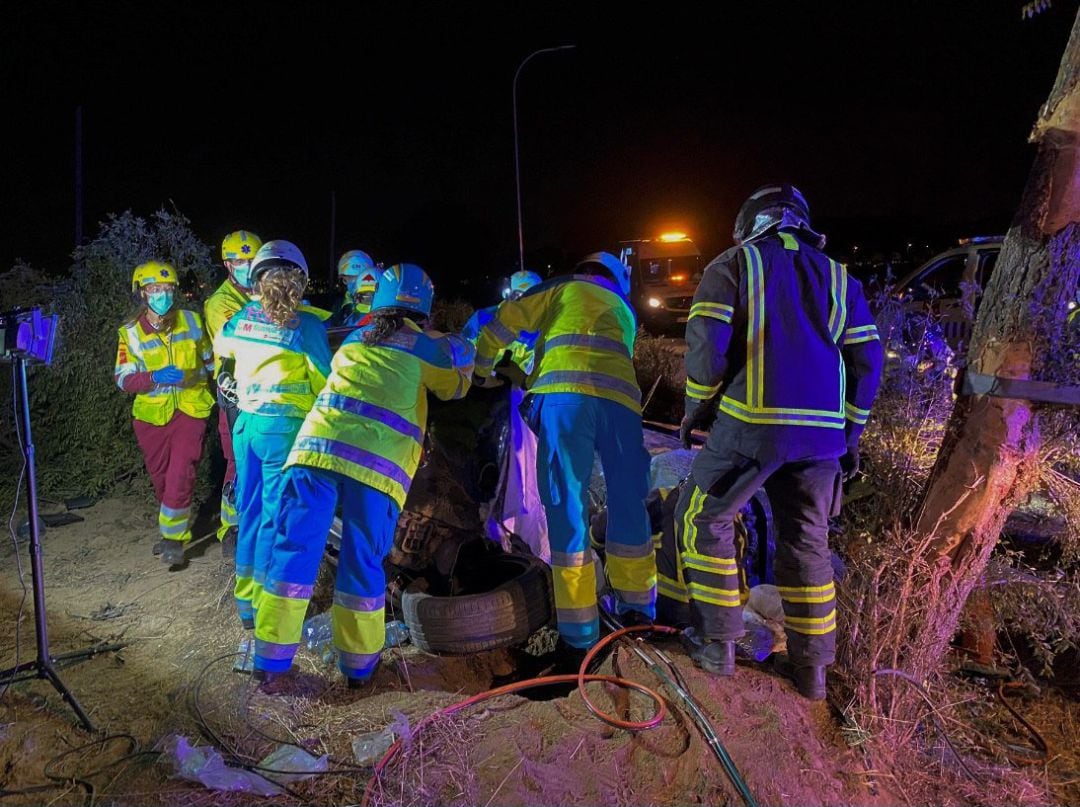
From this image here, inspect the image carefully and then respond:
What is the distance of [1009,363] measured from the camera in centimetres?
330

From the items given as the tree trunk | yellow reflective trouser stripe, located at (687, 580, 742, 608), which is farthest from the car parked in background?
yellow reflective trouser stripe, located at (687, 580, 742, 608)

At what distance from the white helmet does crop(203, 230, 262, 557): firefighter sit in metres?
0.99

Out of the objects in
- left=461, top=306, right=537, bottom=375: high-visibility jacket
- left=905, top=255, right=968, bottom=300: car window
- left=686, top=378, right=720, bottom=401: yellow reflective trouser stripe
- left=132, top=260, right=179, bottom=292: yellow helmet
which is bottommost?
left=686, top=378, right=720, bottom=401: yellow reflective trouser stripe

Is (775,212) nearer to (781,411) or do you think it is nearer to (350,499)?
(781,411)

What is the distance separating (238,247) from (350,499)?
273 cm

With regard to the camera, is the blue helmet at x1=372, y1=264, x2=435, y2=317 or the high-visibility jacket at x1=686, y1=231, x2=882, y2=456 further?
the blue helmet at x1=372, y1=264, x2=435, y2=317

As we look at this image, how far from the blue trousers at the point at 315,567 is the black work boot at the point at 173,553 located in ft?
6.91

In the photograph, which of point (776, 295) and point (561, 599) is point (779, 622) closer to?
point (561, 599)

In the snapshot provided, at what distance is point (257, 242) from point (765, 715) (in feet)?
15.1

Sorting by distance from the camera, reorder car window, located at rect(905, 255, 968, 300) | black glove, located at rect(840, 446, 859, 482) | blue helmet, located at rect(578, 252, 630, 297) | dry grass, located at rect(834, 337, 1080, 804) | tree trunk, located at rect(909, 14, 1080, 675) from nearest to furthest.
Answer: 1. dry grass, located at rect(834, 337, 1080, 804)
2. tree trunk, located at rect(909, 14, 1080, 675)
3. black glove, located at rect(840, 446, 859, 482)
4. blue helmet, located at rect(578, 252, 630, 297)
5. car window, located at rect(905, 255, 968, 300)

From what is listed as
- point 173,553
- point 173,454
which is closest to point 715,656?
point 173,553

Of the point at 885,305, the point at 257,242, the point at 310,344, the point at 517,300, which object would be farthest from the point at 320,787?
the point at 885,305

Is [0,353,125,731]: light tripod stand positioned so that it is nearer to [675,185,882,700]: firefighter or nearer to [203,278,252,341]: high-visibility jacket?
[203,278,252,341]: high-visibility jacket

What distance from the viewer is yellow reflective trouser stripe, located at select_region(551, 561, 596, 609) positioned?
3.53 meters
